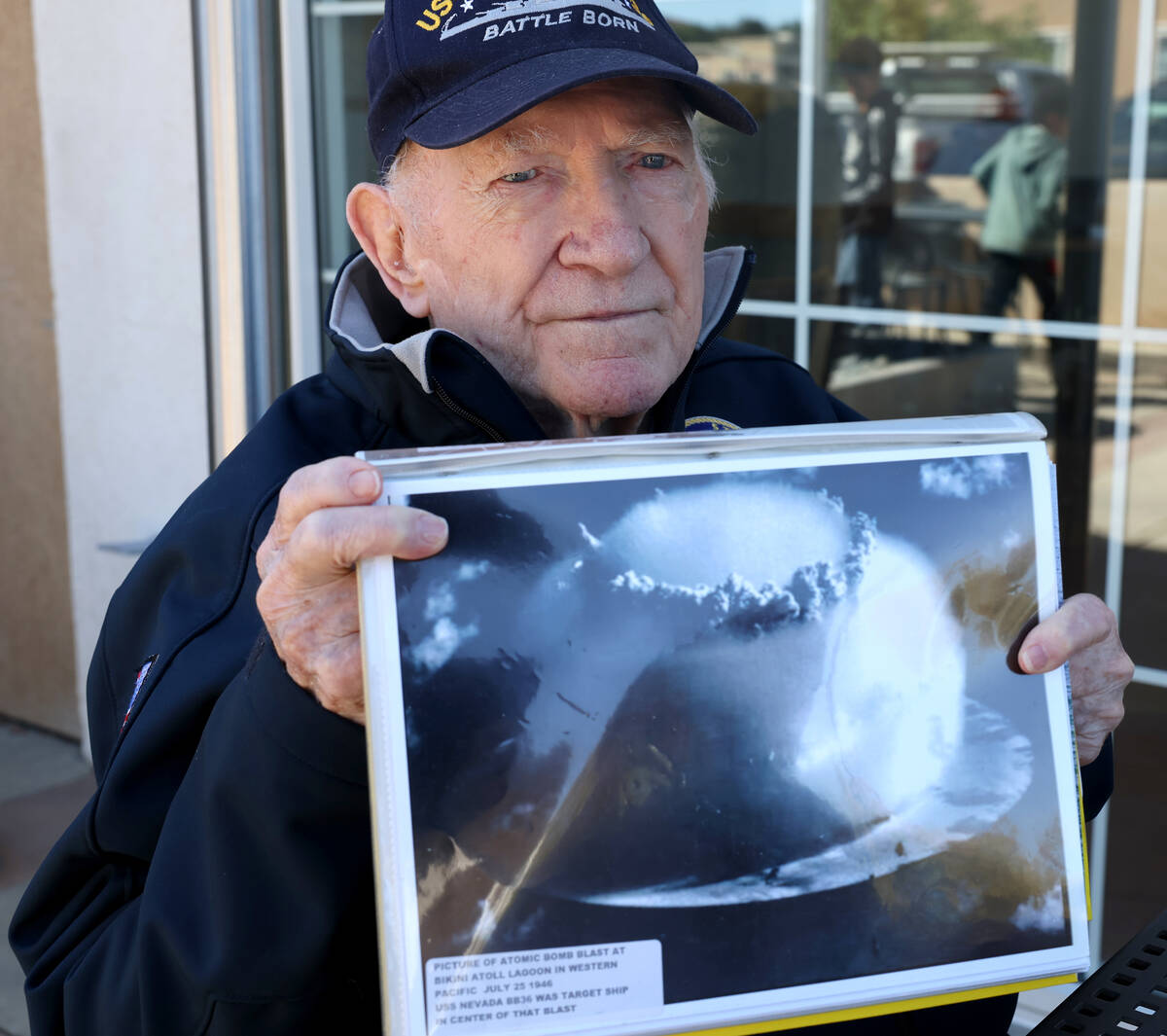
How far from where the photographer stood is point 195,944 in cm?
98

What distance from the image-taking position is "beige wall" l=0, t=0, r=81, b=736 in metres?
3.64

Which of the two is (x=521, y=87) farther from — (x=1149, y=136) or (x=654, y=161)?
(x=1149, y=136)

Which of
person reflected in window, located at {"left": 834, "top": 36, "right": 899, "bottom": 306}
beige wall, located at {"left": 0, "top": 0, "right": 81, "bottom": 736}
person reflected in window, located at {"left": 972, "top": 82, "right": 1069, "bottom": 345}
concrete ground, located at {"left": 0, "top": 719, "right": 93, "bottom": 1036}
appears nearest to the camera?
person reflected in window, located at {"left": 972, "top": 82, "right": 1069, "bottom": 345}

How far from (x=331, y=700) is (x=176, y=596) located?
0.38 meters

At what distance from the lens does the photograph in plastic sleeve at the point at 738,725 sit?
0.83 m

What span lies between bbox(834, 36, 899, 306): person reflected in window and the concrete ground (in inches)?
99.3

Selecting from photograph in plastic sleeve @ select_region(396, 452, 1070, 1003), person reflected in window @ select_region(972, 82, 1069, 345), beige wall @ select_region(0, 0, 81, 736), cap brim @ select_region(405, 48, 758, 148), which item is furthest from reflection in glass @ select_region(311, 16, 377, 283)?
photograph in plastic sleeve @ select_region(396, 452, 1070, 1003)

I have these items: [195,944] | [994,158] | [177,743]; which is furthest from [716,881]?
[994,158]

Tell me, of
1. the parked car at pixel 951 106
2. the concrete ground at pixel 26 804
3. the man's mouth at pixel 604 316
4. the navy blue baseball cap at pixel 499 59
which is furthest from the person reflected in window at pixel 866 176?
the concrete ground at pixel 26 804

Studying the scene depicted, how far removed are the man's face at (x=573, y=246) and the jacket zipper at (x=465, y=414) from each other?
0.26 ft

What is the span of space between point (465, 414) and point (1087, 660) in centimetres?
62

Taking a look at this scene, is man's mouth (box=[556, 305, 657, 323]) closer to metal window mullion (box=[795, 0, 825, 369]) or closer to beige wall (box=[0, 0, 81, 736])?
metal window mullion (box=[795, 0, 825, 369])
